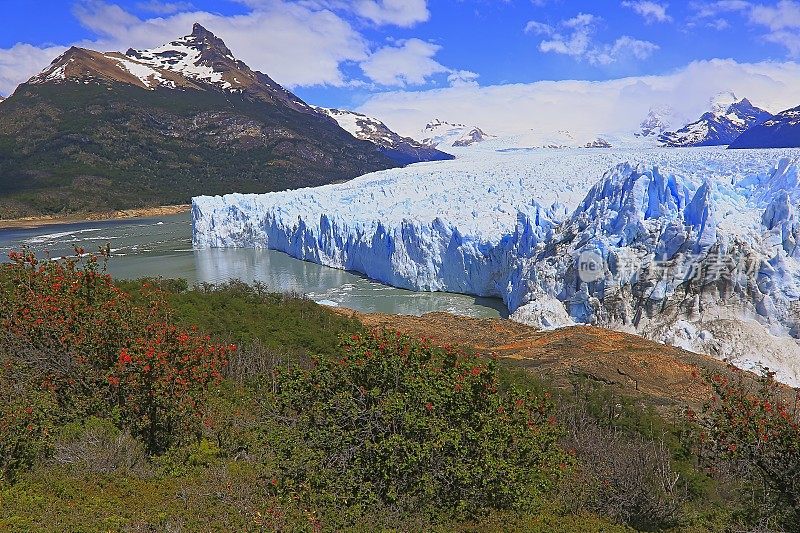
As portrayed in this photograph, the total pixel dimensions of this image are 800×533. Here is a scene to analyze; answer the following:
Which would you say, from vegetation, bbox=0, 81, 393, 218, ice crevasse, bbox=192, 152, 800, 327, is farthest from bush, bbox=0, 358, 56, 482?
vegetation, bbox=0, 81, 393, 218

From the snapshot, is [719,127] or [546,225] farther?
[719,127]

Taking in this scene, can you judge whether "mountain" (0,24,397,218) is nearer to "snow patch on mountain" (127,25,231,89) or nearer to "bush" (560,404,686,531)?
"snow patch on mountain" (127,25,231,89)

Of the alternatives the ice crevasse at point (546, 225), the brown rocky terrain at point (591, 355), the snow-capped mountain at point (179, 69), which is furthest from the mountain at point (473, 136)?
the brown rocky terrain at point (591, 355)

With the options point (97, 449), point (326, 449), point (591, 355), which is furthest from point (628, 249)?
point (97, 449)

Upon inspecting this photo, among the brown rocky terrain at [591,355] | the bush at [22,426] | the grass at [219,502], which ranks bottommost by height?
the brown rocky terrain at [591,355]

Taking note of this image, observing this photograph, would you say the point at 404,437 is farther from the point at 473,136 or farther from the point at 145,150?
the point at 473,136

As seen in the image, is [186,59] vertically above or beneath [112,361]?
above

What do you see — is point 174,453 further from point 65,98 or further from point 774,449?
point 65,98

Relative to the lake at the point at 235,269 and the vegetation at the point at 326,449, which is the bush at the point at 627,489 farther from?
the lake at the point at 235,269
